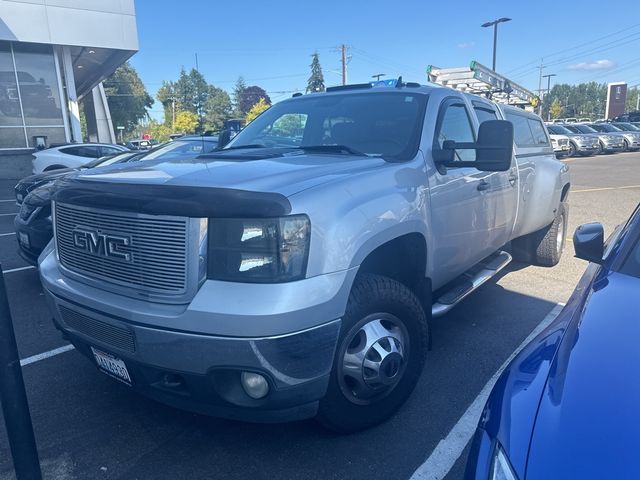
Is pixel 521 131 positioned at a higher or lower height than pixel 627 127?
higher

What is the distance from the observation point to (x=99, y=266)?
8.05ft

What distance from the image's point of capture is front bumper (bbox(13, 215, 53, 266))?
4.85 m

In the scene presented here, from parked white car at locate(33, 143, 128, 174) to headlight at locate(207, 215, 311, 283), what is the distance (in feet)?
45.0

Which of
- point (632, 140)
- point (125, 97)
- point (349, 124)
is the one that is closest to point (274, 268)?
point (349, 124)

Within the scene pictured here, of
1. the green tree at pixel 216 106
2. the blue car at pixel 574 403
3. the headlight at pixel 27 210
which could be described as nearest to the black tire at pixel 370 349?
the blue car at pixel 574 403

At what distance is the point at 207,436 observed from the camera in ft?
8.96

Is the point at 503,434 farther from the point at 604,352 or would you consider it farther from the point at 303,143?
the point at 303,143

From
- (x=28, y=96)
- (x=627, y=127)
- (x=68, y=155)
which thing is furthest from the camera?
(x=627, y=127)

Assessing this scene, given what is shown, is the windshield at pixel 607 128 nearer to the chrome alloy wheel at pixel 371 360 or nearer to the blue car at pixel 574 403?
the chrome alloy wheel at pixel 371 360

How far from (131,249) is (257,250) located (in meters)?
0.63

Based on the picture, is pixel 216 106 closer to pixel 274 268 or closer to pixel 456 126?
pixel 456 126

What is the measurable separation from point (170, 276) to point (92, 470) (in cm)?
115

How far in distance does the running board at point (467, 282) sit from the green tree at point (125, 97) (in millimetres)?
66163

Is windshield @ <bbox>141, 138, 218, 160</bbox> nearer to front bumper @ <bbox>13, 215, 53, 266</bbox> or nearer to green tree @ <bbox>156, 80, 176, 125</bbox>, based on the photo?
front bumper @ <bbox>13, 215, 53, 266</bbox>
